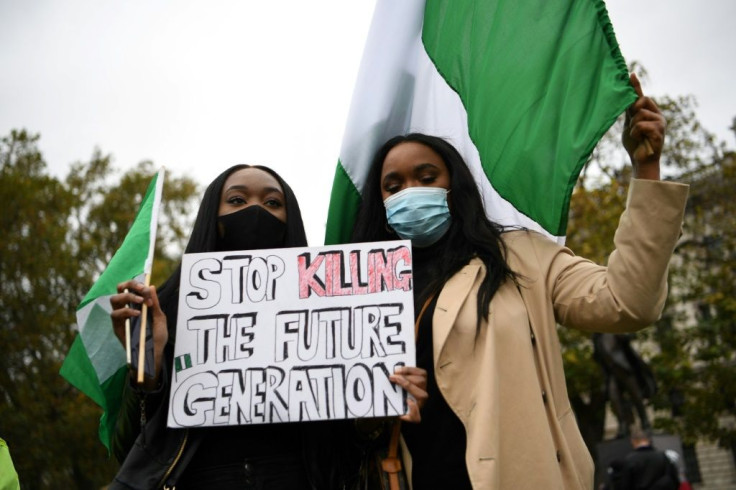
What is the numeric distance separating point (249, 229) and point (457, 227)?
92cm

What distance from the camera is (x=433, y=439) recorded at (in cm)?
269

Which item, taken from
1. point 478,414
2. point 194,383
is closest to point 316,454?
point 194,383

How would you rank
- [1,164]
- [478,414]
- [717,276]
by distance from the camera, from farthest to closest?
[1,164] < [717,276] < [478,414]

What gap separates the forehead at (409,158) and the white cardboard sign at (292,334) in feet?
1.65

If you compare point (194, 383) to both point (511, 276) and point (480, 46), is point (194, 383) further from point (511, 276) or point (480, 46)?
point (480, 46)

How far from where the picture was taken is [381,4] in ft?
12.9

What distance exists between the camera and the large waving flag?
288 centimetres

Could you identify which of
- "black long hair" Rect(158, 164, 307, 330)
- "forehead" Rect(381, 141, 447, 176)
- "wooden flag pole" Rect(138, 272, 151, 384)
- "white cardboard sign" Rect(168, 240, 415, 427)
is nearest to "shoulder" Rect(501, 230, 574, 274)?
"white cardboard sign" Rect(168, 240, 415, 427)

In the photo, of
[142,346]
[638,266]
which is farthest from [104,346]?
[638,266]

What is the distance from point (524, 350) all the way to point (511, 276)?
12.5 inches

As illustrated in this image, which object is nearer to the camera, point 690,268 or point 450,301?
point 450,301

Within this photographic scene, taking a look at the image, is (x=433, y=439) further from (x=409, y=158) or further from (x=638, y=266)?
(x=409, y=158)

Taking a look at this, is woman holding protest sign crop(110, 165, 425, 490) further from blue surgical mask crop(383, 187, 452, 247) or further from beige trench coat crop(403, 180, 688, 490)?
blue surgical mask crop(383, 187, 452, 247)

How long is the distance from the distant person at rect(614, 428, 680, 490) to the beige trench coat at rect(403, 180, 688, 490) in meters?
7.14
